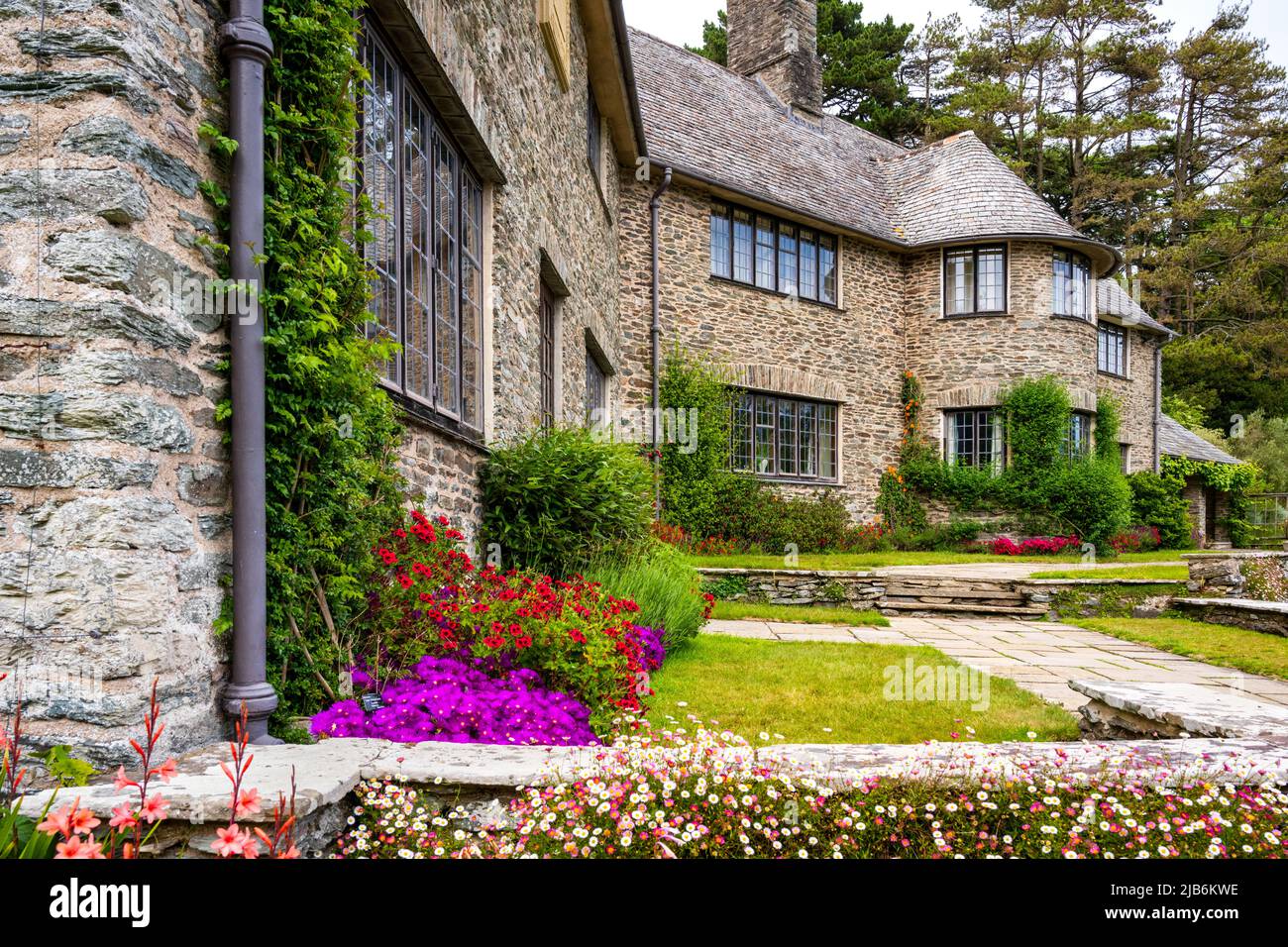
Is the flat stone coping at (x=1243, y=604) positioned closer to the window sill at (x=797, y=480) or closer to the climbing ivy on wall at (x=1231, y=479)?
the window sill at (x=797, y=480)

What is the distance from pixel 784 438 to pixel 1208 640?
334 inches

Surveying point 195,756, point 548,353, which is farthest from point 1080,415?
point 195,756

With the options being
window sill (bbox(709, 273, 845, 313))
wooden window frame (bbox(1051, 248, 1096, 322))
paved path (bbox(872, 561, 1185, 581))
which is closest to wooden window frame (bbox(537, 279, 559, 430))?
paved path (bbox(872, 561, 1185, 581))

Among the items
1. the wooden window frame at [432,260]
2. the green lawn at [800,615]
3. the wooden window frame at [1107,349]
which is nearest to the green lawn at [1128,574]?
the green lawn at [800,615]

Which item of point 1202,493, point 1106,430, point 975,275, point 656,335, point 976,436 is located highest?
point 975,275

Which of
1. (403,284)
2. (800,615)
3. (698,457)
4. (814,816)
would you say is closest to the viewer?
(814,816)

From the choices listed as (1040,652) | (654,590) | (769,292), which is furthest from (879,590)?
(769,292)

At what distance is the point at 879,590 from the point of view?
10.3 metres

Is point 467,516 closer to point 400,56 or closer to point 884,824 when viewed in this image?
Result: point 400,56

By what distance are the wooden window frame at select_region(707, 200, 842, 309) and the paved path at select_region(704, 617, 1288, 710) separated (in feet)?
25.7

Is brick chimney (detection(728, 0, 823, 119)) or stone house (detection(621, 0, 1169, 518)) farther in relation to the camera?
brick chimney (detection(728, 0, 823, 119))

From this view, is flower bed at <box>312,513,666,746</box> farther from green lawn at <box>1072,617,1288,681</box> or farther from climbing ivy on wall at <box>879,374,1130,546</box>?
climbing ivy on wall at <box>879,374,1130,546</box>

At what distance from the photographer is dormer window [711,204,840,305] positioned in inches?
564

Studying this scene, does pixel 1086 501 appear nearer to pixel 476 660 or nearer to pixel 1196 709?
pixel 1196 709
